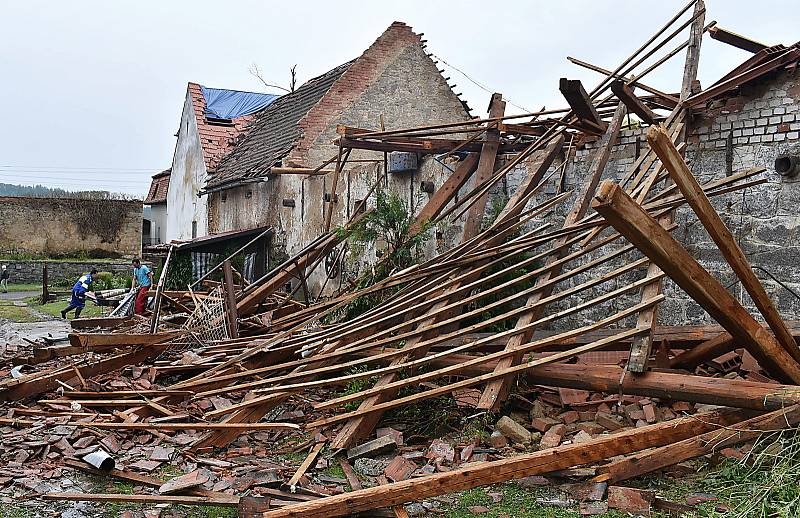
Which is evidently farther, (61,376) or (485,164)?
(485,164)

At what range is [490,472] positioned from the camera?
4.31m

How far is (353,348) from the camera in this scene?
629cm

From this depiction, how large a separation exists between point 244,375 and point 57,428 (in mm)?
1597

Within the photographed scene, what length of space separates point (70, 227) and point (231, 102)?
1217 cm

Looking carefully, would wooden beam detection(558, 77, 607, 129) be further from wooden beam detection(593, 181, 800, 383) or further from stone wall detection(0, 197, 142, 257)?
stone wall detection(0, 197, 142, 257)

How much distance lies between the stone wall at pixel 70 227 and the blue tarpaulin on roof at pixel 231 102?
10.4m

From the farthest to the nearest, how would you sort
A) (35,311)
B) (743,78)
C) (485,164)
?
(35,311) < (485,164) < (743,78)

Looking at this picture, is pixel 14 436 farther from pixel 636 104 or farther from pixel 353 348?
pixel 636 104

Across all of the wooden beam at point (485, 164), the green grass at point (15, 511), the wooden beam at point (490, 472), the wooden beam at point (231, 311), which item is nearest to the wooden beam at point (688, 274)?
the wooden beam at point (490, 472)

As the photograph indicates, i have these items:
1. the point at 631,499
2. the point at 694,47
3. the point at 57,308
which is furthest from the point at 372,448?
the point at 57,308

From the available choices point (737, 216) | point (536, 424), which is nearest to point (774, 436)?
point (536, 424)

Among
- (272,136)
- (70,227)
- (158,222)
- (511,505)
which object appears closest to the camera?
(511,505)

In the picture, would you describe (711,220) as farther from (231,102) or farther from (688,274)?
(231,102)

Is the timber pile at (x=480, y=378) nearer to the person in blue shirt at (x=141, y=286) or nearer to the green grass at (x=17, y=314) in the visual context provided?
the person in blue shirt at (x=141, y=286)
